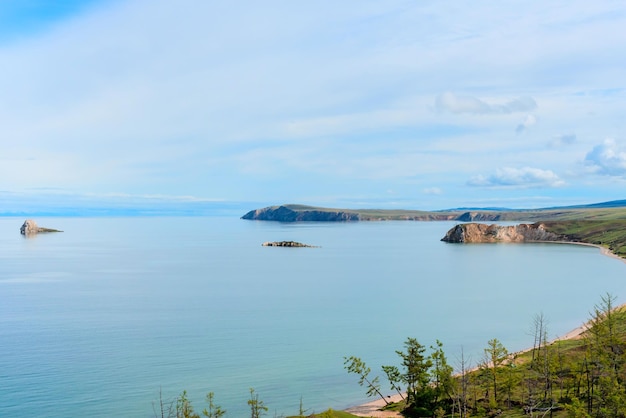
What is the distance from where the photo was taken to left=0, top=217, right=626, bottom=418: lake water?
47281mm

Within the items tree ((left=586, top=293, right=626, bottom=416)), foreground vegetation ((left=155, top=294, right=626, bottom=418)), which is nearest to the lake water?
foreground vegetation ((left=155, top=294, right=626, bottom=418))

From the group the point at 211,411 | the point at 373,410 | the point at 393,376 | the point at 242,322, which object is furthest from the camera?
the point at 242,322


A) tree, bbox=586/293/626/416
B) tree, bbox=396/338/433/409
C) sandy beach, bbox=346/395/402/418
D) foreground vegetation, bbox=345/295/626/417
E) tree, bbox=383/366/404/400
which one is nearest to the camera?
tree, bbox=586/293/626/416

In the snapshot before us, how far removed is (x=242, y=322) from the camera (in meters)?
74.9

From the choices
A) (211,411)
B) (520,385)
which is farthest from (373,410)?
(520,385)

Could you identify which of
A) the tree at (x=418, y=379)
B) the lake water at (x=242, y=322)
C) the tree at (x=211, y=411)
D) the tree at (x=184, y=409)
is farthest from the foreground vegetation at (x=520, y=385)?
the tree at (x=184, y=409)

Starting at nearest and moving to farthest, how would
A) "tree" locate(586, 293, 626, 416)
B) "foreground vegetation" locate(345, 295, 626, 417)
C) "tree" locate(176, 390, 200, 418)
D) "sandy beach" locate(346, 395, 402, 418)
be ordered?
"tree" locate(176, 390, 200, 418) < "tree" locate(586, 293, 626, 416) < "foreground vegetation" locate(345, 295, 626, 417) < "sandy beach" locate(346, 395, 402, 418)

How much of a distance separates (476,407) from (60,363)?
4014cm

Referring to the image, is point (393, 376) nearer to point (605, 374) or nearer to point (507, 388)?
point (507, 388)

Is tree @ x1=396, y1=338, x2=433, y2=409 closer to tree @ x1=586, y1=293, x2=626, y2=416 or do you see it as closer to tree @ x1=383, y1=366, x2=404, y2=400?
tree @ x1=383, y1=366, x2=404, y2=400

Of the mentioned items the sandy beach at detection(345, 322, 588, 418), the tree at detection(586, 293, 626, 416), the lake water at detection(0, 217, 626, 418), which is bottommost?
the sandy beach at detection(345, 322, 588, 418)

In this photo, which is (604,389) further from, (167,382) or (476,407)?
(167,382)

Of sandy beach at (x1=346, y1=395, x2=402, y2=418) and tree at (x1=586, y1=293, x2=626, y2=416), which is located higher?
tree at (x1=586, y1=293, x2=626, y2=416)

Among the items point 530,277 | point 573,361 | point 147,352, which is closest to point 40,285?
point 147,352
